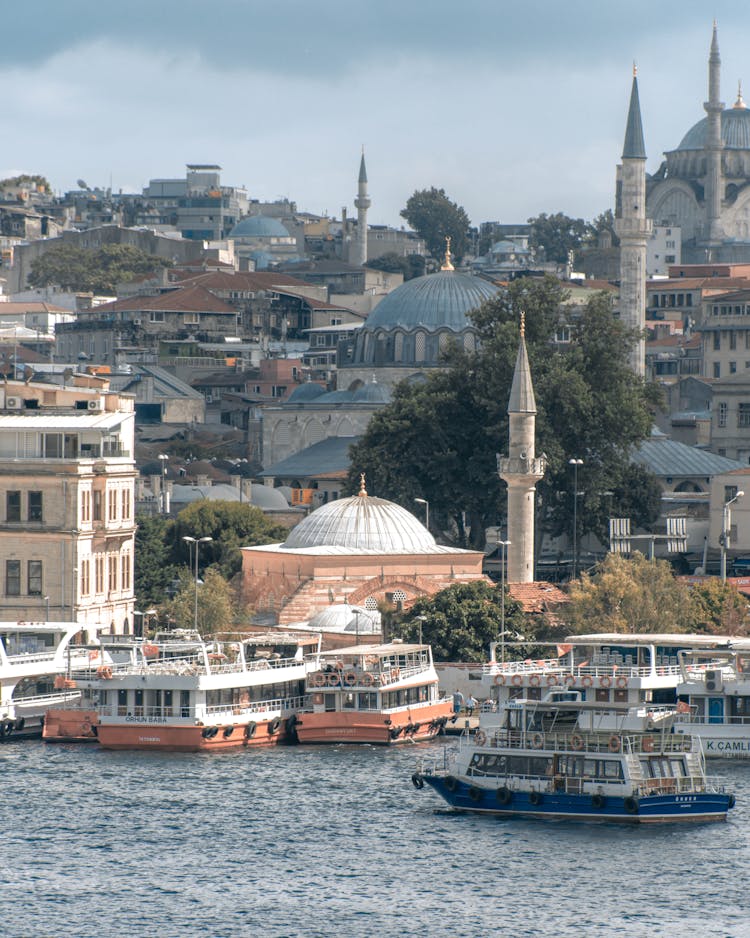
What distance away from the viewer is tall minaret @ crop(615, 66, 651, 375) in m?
132

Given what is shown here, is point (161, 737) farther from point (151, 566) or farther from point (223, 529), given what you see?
point (223, 529)

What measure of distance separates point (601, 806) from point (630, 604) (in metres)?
23.1

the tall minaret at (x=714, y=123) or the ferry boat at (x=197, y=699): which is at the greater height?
the tall minaret at (x=714, y=123)

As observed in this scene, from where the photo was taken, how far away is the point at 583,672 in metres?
66.1

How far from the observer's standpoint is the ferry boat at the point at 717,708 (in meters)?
68.4

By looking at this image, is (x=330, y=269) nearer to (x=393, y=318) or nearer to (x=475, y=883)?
(x=393, y=318)

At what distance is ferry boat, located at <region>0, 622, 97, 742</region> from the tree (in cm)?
1025

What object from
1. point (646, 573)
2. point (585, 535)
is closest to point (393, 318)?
point (585, 535)

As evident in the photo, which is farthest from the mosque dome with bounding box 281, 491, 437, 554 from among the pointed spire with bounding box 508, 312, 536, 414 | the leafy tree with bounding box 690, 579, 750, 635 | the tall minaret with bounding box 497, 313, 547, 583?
the leafy tree with bounding box 690, 579, 750, 635

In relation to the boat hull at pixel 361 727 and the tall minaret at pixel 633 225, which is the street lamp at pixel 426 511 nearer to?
the boat hull at pixel 361 727

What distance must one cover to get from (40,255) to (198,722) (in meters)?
134

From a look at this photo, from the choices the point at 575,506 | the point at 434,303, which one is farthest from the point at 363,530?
the point at 434,303

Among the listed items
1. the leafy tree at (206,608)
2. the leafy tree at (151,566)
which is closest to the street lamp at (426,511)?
the leafy tree at (151,566)

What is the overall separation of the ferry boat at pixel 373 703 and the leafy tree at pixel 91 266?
122 m
